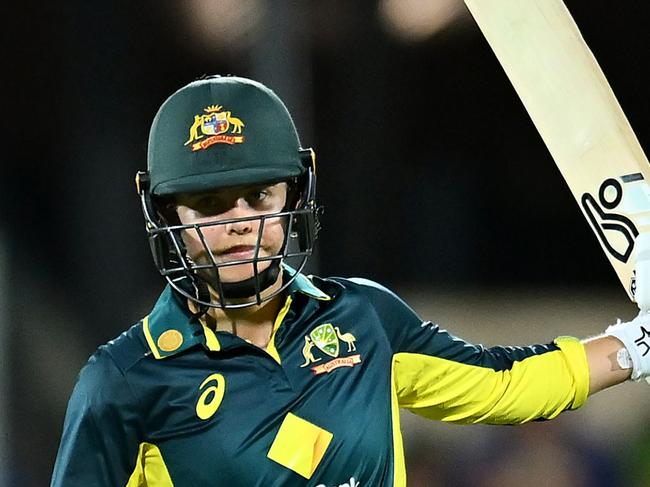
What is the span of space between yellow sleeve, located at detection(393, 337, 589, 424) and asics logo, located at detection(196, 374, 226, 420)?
0.32 metres

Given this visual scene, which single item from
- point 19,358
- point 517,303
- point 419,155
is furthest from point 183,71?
point 517,303

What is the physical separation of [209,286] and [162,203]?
149mm

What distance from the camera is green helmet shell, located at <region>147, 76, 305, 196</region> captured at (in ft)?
4.76

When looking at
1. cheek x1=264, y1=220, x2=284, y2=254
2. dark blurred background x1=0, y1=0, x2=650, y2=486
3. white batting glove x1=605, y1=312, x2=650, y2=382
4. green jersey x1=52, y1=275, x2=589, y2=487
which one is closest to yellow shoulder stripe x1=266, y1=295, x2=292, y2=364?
green jersey x1=52, y1=275, x2=589, y2=487

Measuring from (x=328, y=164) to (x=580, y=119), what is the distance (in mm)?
1160

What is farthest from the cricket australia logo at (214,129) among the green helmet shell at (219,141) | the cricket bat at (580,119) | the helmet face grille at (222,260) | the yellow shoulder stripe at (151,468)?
the cricket bat at (580,119)

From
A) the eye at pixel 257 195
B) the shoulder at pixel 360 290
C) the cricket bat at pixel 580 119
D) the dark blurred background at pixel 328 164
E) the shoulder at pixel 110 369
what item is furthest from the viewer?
the dark blurred background at pixel 328 164

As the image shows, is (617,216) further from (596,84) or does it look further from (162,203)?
(162,203)

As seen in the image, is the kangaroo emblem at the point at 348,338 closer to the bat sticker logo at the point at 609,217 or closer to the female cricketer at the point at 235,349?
the female cricketer at the point at 235,349

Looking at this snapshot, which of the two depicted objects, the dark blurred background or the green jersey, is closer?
the green jersey

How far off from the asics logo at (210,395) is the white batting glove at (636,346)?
0.66m

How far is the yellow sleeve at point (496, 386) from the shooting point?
64.5 inches

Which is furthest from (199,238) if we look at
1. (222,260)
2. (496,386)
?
(496,386)

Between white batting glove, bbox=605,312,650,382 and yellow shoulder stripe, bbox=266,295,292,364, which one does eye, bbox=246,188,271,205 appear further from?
white batting glove, bbox=605,312,650,382
